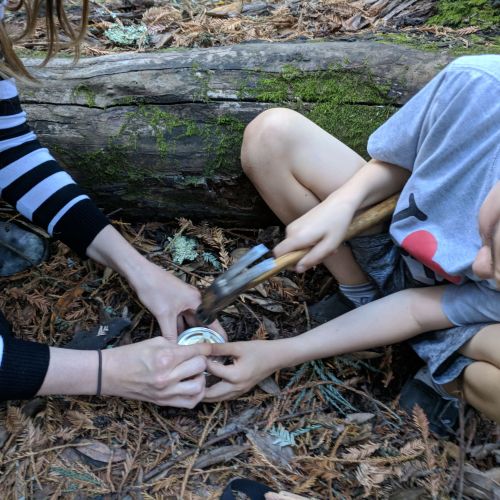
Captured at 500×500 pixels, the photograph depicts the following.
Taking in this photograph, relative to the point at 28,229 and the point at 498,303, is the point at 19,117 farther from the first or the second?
the point at 498,303

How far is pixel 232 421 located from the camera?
204 centimetres

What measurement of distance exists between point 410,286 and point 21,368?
4.86ft

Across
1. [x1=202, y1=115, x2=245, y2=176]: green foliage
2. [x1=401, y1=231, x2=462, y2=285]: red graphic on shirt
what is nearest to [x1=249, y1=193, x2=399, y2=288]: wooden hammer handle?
[x1=401, y1=231, x2=462, y2=285]: red graphic on shirt

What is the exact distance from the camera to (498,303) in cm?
191

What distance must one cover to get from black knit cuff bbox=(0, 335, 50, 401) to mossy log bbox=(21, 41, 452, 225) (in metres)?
0.95

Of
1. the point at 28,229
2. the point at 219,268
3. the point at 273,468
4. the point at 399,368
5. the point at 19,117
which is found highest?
the point at 19,117

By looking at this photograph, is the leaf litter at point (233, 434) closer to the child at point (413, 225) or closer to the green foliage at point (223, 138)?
the child at point (413, 225)

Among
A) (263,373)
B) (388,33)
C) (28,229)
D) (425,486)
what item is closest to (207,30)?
(388,33)

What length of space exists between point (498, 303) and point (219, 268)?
1.17 meters

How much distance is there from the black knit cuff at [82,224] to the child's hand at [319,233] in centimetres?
75

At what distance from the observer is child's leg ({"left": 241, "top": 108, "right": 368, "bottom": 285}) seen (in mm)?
2172

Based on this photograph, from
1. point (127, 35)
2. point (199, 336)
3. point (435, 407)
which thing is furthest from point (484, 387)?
point (127, 35)

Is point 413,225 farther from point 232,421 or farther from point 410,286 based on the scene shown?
point 232,421

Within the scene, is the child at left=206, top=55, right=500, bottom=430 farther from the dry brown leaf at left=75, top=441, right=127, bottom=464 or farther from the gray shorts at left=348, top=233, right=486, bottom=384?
the dry brown leaf at left=75, top=441, right=127, bottom=464
